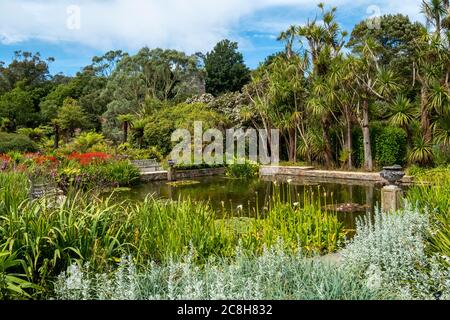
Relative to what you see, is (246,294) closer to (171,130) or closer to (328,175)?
(328,175)

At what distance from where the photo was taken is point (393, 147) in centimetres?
1602

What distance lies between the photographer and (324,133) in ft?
56.6

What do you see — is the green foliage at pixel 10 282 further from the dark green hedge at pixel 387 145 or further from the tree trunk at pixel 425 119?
the dark green hedge at pixel 387 145

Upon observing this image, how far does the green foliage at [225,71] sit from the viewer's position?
113ft

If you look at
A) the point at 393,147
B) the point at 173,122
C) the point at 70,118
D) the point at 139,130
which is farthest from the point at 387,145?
the point at 70,118

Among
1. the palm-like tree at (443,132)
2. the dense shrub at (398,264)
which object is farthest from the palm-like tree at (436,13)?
the dense shrub at (398,264)

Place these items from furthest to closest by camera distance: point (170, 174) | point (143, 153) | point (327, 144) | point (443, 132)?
1. point (143, 153)
2. point (327, 144)
3. point (170, 174)
4. point (443, 132)

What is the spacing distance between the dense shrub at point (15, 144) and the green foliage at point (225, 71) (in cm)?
1823

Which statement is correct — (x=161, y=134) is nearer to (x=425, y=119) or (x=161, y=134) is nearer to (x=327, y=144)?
(x=327, y=144)

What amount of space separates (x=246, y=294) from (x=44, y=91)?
1504 inches

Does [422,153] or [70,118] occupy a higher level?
[70,118]
